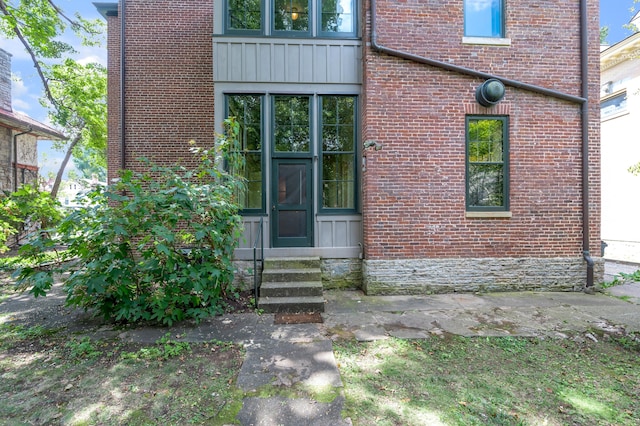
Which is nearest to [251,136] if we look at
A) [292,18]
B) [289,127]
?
[289,127]

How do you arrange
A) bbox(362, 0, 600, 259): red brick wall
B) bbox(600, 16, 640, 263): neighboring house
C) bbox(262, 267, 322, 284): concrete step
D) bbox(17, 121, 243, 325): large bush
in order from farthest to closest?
bbox(600, 16, 640, 263): neighboring house, bbox(362, 0, 600, 259): red brick wall, bbox(262, 267, 322, 284): concrete step, bbox(17, 121, 243, 325): large bush

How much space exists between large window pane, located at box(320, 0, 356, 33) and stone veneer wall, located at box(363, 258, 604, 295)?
4728mm

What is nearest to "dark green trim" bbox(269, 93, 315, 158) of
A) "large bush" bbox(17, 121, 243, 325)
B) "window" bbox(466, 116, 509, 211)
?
"large bush" bbox(17, 121, 243, 325)

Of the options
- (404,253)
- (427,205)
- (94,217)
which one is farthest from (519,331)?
(94,217)

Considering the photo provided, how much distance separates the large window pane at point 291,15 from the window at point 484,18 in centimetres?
321

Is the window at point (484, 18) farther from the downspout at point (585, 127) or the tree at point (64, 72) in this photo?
the tree at point (64, 72)

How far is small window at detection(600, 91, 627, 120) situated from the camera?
38.3 ft

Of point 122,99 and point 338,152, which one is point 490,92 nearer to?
point 338,152

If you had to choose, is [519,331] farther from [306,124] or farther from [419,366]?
[306,124]

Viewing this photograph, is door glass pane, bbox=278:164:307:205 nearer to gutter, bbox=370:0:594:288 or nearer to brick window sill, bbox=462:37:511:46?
gutter, bbox=370:0:594:288

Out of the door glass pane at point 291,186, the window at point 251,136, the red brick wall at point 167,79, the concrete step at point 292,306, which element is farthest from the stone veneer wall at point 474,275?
the red brick wall at point 167,79

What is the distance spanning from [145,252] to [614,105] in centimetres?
1733

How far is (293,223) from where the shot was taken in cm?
595

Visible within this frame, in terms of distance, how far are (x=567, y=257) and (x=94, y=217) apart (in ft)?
26.4
